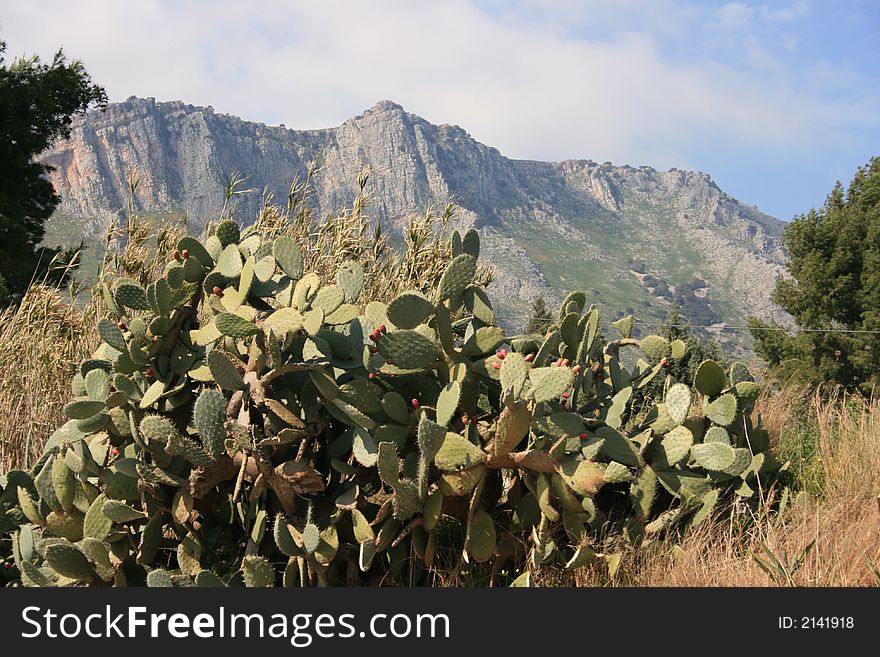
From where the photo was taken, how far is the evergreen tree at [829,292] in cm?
1583

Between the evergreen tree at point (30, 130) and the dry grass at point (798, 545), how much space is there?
13.4 m

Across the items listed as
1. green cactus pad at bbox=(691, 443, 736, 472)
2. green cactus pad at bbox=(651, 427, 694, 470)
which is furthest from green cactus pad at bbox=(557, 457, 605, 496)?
green cactus pad at bbox=(691, 443, 736, 472)

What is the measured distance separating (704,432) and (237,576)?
169 cm

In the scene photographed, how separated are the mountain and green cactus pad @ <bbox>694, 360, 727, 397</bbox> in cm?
7883

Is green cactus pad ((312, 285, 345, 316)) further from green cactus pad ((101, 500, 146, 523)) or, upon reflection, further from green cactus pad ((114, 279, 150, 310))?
green cactus pad ((101, 500, 146, 523))

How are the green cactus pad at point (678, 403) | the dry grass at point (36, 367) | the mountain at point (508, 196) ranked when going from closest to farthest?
1. the green cactus pad at point (678, 403)
2. the dry grass at point (36, 367)
3. the mountain at point (508, 196)

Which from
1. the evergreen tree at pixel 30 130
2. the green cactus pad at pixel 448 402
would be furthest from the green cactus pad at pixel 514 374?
the evergreen tree at pixel 30 130

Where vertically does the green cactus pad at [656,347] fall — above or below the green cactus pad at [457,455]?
above

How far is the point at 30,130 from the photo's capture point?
583 inches

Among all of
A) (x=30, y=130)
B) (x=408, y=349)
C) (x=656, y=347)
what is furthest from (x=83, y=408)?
(x=30, y=130)

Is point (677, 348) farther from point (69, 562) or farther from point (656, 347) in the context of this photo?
point (69, 562)

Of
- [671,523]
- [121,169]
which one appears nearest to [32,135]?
[671,523]

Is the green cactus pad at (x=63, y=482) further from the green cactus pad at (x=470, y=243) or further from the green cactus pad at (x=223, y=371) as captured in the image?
the green cactus pad at (x=470, y=243)

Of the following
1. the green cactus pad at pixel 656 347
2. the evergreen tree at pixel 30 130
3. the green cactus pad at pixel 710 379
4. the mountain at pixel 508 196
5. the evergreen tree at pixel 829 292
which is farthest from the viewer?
the mountain at pixel 508 196
